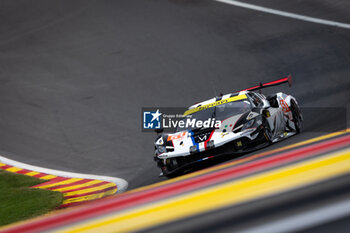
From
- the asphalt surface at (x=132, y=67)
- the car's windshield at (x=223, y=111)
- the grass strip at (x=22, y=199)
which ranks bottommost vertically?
the grass strip at (x=22, y=199)

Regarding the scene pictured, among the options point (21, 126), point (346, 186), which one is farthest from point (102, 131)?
point (346, 186)

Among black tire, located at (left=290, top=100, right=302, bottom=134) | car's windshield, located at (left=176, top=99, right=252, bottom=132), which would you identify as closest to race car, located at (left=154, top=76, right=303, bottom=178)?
car's windshield, located at (left=176, top=99, right=252, bottom=132)

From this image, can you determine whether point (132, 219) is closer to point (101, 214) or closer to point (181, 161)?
point (101, 214)

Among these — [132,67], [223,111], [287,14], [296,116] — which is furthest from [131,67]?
[223,111]

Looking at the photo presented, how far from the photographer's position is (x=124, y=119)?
1234 cm

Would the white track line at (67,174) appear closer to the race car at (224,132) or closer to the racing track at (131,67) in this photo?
the racing track at (131,67)

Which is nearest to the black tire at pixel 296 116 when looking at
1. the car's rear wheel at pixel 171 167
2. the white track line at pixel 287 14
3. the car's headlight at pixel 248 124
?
the car's headlight at pixel 248 124

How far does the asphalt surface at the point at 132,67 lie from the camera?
10977mm

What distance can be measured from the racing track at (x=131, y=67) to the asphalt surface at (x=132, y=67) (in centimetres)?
4

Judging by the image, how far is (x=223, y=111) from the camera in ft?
27.4

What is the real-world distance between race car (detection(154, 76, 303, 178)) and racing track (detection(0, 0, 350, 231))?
55cm

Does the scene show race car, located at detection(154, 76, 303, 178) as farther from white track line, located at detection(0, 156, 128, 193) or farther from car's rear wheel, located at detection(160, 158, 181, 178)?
white track line, located at detection(0, 156, 128, 193)

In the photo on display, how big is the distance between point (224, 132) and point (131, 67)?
9013 mm

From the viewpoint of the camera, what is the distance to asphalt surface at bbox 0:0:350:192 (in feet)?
36.0
